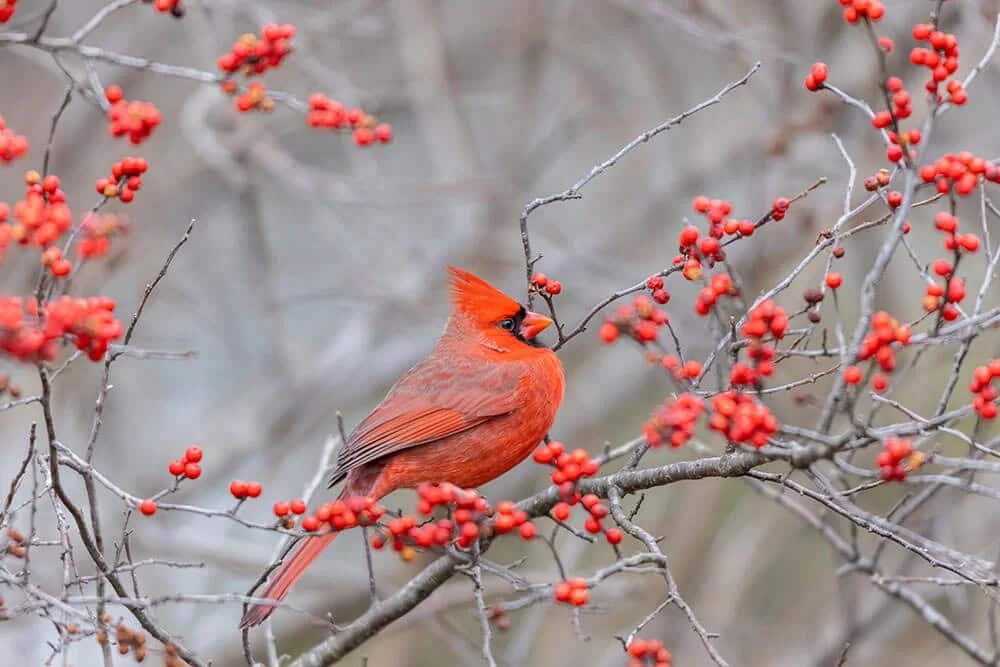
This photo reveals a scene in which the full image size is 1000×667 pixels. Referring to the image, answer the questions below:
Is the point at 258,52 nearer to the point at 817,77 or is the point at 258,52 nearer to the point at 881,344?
the point at 817,77

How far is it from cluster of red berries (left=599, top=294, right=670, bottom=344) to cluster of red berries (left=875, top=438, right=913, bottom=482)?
47cm

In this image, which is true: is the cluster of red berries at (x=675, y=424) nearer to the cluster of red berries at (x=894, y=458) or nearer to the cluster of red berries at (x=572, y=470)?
the cluster of red berries at (x=894, y=458)

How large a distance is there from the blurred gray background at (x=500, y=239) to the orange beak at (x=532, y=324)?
1.32 meters

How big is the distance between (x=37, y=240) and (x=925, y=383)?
4793 millimetres

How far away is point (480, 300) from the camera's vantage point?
4605mm

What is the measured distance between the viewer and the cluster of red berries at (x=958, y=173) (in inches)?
101

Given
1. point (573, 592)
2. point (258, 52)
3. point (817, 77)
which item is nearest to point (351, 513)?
point (573, 592)

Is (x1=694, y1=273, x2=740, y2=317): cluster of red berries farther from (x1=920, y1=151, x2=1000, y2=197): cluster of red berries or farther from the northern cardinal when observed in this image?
the northern cardinal

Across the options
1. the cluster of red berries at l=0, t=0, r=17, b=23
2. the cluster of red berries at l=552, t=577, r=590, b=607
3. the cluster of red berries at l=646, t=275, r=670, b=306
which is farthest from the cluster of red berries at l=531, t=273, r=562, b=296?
the cluster of red berries at l=0, t=0, r=17, b=23

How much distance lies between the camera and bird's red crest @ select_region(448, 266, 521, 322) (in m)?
4.52

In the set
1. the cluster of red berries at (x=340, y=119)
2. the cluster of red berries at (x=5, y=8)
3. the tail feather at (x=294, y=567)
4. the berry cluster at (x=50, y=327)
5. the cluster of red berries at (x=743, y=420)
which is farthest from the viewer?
the tail feather at (x=294, y=567)

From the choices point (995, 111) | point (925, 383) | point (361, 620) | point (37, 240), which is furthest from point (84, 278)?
point (995, 111)

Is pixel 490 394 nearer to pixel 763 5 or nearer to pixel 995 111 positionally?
pixel 763 5

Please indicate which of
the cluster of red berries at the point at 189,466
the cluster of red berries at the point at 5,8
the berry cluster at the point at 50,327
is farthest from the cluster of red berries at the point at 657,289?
the cluster of red berries at the point at 5,8
